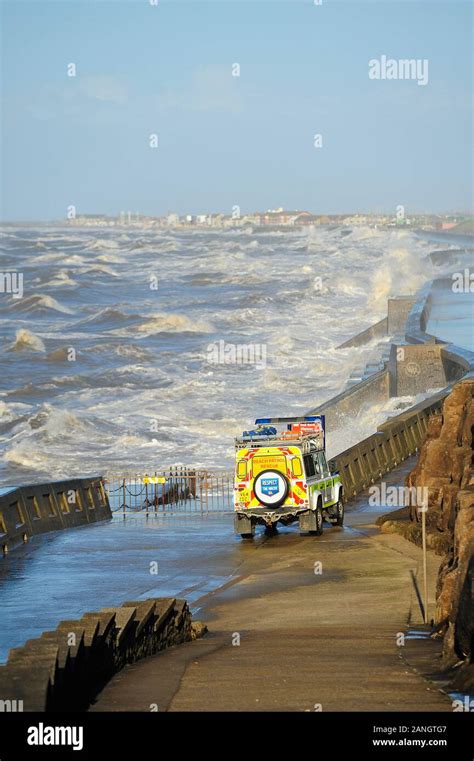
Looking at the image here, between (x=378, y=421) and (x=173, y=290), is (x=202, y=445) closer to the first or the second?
(x=378, y=421)

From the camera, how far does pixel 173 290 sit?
132000 millimetres

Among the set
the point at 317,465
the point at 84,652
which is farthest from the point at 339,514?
the point at 84,652

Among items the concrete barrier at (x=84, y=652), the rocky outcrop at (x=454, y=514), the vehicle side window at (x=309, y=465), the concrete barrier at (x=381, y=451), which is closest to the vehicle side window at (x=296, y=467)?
the vehicle side window at (x=309, y=465)

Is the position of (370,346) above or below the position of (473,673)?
below

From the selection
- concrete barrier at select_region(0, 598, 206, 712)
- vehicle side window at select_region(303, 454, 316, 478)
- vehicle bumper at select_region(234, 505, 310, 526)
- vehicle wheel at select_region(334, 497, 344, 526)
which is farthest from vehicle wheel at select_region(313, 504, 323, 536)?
concrete barrier at select_region(0, 598, 206, 712)

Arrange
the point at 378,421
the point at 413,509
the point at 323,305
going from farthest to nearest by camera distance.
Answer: the point at 323,305
the point at 378,421
the point at 413,509

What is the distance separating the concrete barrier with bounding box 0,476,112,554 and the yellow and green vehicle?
3350 millimetres

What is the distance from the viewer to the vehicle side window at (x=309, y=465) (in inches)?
897

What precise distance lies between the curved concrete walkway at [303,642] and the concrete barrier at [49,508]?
3724 mm

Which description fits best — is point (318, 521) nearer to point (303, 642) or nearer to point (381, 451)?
point (381, 451)

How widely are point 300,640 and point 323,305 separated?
92524 millimetres

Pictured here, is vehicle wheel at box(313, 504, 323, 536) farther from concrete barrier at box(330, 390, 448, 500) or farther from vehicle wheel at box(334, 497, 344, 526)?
concrete barrier at box(330, 390, 448, 500)
